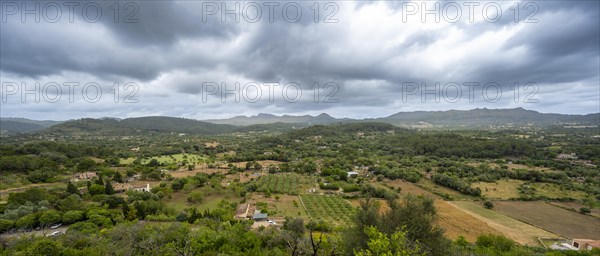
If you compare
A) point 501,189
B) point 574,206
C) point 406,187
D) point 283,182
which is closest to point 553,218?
point 574,206

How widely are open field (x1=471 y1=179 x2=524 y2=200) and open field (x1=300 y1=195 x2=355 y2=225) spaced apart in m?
26.0

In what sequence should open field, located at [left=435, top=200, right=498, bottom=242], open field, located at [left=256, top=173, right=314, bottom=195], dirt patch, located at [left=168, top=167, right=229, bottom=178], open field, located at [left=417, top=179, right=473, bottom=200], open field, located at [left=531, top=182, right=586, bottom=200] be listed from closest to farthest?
1. open field, located at [left=435, top=200, right=498, bottom=242]
2. open field, located at [left=531, top=182, right=586, bottom=200]
3. open field, located at [left=417, top=179, right=473, bottom=200]
4. open field, located at [left=256, top=173, right=314, bottom=195]
5. dirt patch, located at [left=168, top=167, right=229, bottom=178]

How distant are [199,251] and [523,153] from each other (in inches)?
3713

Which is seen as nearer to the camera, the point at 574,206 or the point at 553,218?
the point at 553,218

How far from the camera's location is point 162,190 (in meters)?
38.0

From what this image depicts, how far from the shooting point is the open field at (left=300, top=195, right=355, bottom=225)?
3009 centimetres

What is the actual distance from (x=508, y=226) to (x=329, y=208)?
21.7 meters

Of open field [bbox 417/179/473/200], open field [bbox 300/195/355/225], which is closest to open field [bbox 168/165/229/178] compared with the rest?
open field [bbox 300/195/355/225]

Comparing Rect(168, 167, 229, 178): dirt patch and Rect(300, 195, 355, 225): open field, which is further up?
Rect(168, 167, 229, 178): dirt patch

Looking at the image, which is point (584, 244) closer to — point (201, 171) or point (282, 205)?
point (282, 205)

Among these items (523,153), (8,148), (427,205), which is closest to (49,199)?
(427,205)

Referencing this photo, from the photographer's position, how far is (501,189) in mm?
45188

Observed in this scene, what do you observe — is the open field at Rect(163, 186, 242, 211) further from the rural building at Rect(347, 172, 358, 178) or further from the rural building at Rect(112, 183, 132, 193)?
the rural building at Rect(347, 172, 358, 178)

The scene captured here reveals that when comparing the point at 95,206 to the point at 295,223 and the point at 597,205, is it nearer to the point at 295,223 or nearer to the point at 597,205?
the point at 295,223
